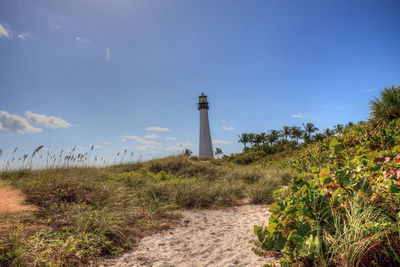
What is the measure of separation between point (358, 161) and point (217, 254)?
2199 millimetres

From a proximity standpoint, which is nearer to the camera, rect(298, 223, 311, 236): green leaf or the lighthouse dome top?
rect(298, 223, 311, 236): green leaf

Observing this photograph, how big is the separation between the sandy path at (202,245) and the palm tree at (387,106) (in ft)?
33.3

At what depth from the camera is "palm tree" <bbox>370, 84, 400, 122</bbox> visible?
37.3 ft

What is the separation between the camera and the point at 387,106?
460 inches

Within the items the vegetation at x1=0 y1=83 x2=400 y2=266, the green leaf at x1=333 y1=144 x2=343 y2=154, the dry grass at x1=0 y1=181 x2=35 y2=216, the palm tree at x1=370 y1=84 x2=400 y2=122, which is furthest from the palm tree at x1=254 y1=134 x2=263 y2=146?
the green leaf at x1=333 y1=144 x2=343 y2=154

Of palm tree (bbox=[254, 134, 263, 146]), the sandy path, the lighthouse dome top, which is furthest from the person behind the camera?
palm tree (bbox=[254, 134, 263, 146])

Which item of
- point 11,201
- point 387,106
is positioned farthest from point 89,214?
point 387,106

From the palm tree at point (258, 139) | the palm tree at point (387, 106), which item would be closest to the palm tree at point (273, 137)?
the palm tree at point (258, 139)

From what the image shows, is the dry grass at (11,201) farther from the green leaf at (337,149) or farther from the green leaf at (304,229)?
the green leaf at (337,149)

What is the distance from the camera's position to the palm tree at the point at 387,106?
1136cm

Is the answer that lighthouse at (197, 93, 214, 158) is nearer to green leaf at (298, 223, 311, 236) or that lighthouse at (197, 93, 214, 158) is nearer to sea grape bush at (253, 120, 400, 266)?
sea grape bush at (253, 120, 400, 266)

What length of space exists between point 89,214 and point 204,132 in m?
28.3

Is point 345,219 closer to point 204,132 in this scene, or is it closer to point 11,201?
point 11,201

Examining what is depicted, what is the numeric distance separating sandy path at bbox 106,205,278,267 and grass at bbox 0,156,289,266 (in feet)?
0.97
